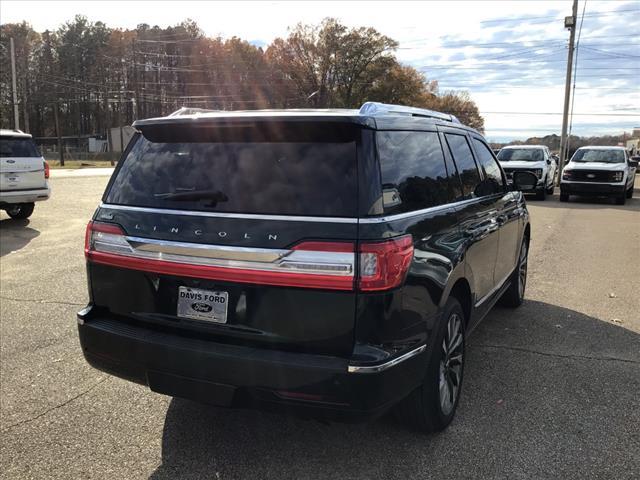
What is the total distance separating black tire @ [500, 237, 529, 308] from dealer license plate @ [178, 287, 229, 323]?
364 cm

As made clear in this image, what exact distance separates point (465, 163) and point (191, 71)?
278ft


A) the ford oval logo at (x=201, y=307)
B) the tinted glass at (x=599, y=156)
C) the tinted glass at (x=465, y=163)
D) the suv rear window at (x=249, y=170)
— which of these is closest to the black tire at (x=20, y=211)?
the suv rear window at (x=249, y=170)

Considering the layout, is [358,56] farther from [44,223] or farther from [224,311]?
[224,311]

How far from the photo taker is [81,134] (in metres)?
96.8

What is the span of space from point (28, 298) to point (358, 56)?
70.7 metres

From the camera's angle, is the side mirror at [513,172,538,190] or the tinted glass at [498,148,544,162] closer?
the side mirror at [513,172,538,190]

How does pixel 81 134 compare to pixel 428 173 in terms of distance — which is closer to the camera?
pixel 428 173

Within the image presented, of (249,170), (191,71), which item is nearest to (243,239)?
(249,170)

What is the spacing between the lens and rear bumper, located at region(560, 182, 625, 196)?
693 inches

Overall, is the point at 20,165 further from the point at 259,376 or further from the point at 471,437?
the point at 471,437

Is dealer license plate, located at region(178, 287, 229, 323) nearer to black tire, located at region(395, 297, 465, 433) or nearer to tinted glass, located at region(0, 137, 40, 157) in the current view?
black tire, located at region(395, 297, 465, 433)

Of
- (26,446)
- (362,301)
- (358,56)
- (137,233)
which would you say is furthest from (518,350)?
(358,56)

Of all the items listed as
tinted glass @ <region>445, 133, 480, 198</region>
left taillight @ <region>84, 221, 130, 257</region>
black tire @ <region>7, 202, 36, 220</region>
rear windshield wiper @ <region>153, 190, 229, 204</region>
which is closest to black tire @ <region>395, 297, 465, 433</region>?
tinted glass @ <region>445, 133, 480, 198</region>

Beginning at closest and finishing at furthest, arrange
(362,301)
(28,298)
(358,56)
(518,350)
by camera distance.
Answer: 1. (362,301)
2. (518,350)
3. (28,298)
4. (358,56)
